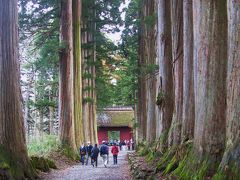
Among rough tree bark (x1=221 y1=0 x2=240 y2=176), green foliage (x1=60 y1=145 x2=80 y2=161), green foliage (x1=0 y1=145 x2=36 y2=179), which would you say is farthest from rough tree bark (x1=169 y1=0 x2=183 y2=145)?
green foliage (x1=60 y1=145 x2=80 y2=161)

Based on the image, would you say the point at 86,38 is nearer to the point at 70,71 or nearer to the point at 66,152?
the point at 70,71

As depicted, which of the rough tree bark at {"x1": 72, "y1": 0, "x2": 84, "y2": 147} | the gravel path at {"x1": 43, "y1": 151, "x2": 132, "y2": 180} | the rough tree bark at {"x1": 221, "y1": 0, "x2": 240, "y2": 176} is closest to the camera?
the rough tree bark at {"x1": 221, "y1": 0, "x2": 240, "y2": 176}

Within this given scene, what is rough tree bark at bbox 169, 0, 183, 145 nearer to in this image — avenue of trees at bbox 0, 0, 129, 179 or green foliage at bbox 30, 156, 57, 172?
avenue of trees at bbox 0, 0, 129, 179

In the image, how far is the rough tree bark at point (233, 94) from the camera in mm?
6207

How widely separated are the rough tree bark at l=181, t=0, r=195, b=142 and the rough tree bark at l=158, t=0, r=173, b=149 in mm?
3582

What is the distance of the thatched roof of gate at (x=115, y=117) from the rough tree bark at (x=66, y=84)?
125 feet

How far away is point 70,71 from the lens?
23297 millimetres

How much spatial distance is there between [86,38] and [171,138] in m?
22.3

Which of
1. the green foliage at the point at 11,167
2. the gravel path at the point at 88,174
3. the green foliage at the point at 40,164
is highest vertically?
the green foliage at the point at 11,167

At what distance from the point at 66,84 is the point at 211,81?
15750mm

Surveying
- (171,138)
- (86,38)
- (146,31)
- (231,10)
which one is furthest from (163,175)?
(86,38)

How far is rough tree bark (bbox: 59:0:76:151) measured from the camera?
22906 mm

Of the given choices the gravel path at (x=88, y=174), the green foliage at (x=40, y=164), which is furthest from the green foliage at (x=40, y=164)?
the gravel path at (x=88, y=174)

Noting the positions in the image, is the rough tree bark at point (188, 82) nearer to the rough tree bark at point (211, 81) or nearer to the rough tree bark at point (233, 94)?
the rough tree bark at point (211, 81)
